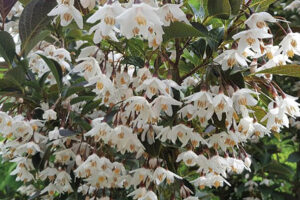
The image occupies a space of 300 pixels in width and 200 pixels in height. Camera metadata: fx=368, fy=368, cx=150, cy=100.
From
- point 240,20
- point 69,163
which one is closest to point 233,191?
point 69,163

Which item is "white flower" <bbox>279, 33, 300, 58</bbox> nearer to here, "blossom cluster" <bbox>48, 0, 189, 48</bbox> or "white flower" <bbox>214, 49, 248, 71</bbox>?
"white flower" <bbox>214, 49, 248, 71</bbox>

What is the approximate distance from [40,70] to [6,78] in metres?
0.42

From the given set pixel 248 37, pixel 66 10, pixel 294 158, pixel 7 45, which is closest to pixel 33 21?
pixel 7 45

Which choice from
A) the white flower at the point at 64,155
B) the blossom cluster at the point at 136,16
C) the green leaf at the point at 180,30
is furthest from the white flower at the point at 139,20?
the white flower at the point at 64,155

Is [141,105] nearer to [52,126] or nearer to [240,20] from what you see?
[240,20]

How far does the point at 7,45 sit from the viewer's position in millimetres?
1579

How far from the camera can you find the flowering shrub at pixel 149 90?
1.34 m

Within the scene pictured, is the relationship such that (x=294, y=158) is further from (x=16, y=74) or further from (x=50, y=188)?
(x=16, y=74)

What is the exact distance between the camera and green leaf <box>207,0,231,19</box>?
54.4 inches

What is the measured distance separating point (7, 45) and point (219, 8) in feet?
2.95

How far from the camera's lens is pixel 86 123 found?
5.93 ft

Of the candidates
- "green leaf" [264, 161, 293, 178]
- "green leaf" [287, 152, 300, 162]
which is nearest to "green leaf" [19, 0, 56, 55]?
"green leaf" [264, 161, 293, 178]

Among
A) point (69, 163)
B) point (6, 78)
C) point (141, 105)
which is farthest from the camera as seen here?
point (69, 163)

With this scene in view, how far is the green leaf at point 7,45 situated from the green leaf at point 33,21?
55 mm
